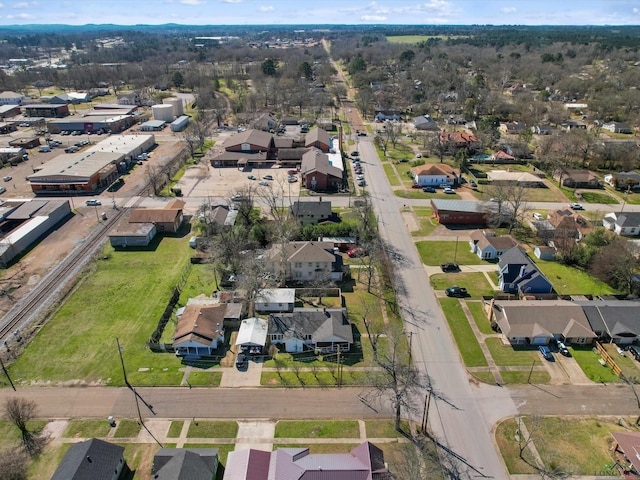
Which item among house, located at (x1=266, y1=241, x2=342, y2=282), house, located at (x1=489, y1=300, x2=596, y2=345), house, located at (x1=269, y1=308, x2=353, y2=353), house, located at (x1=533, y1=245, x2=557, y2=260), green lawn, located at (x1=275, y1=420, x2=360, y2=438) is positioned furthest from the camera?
house, located at (x1=533, y1=245, x2=557, y2=260)

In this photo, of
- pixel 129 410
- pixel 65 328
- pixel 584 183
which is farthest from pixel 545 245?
pixel 65 328

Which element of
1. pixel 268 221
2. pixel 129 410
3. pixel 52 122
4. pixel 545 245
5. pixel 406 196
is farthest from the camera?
pixel 52 122

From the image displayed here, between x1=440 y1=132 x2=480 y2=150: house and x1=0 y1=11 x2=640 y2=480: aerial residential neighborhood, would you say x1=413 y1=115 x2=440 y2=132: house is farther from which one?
x1=0 y1=11 x2=640 y2=480: aerial residential neighborhood

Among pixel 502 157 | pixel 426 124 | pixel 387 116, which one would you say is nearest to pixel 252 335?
pixel 502 157

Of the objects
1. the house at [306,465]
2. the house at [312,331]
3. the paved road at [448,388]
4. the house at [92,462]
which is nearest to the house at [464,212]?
the paved road at [448,388]

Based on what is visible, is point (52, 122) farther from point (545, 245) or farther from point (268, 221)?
point (545, 245)

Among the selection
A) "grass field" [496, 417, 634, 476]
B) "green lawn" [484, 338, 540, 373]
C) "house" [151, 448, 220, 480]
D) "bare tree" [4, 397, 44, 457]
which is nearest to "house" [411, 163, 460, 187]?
"green lawn" [484, 338, 540, 373]

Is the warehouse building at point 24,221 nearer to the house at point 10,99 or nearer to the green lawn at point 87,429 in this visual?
the green lawn at point 87,429
